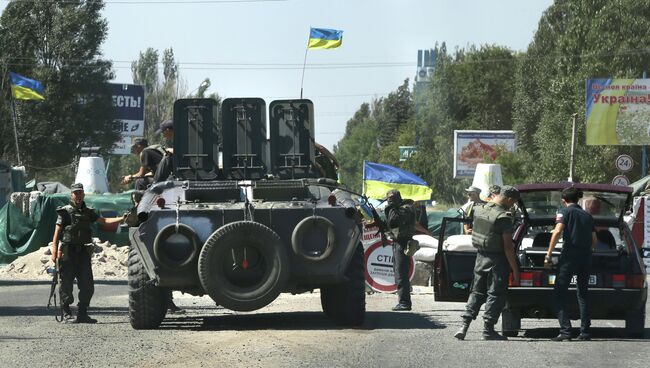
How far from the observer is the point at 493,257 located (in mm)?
14992

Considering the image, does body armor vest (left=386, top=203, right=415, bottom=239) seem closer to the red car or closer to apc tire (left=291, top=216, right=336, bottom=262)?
the red car

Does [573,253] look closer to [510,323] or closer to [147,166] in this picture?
[510,323]

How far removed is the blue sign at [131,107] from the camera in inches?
3438

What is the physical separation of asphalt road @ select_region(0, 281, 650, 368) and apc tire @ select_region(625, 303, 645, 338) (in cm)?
15

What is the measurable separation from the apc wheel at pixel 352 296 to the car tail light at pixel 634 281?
9.60 feet

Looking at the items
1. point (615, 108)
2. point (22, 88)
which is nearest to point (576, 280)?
point (615, 108)

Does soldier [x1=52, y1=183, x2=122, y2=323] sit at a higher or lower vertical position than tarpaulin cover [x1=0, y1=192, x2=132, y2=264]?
higher

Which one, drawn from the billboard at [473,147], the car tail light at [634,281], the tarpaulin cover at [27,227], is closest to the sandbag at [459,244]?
the car tail light at [634,281]

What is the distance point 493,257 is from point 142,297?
3.88 metres

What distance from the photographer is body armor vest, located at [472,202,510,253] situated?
14.9 metres

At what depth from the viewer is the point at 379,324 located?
1667 cm

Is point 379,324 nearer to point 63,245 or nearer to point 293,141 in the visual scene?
point 293,141

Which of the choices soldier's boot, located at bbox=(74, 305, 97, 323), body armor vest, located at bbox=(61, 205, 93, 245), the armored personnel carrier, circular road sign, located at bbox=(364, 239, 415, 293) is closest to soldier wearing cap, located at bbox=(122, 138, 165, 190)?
body armor vest, located at bbox=(61, 205, 93, 245)

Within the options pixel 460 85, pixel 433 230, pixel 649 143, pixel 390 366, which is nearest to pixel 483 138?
pixel 460 85
